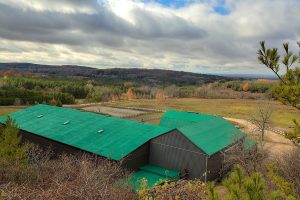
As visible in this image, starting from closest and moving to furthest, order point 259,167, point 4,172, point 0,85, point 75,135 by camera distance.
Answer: point 4,172 → point 259,167 → point 75,135 → point 0,85

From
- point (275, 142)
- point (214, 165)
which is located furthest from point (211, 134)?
point (275, 142)

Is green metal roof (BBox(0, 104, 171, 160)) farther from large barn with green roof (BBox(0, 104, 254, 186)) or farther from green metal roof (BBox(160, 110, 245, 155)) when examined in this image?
green metal roof (BBox(160, 110, 245, 155))

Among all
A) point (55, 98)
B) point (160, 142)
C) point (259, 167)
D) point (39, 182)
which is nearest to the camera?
point (39, 182)

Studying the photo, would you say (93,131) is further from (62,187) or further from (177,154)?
(62,187)

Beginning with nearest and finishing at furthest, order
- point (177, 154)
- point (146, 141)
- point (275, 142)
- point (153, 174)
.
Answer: point (153, 174), point (177, 154), point (146, 141), point (275, 142)

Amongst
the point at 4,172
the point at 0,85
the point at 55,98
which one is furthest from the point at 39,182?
the point at 0,85

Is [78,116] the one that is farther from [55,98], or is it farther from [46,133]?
[55,98]
